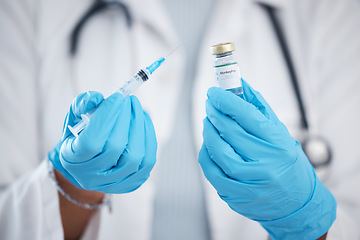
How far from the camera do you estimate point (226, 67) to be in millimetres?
484

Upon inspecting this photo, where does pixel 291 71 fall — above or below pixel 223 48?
below

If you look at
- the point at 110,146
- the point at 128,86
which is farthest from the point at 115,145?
the point at 128,86

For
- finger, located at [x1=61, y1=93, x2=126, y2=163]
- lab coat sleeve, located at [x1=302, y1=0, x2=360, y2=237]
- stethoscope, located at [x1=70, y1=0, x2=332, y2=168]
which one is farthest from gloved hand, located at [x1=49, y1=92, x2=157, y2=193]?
lab coat sleeve, located at [x1=302, y1=0, x2=360, y2=237]

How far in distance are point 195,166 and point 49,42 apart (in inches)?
22.3

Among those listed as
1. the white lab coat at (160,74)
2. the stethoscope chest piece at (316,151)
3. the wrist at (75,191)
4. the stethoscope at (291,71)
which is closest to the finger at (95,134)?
the wrist at (75,191)

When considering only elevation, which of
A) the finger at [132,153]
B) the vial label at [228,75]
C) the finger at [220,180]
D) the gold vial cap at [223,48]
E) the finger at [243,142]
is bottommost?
the finger at [220,180]

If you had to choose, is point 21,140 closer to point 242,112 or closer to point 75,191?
point 75,191

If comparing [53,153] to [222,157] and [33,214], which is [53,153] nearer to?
[33,214]

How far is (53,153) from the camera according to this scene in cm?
60

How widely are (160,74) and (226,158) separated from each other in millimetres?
421

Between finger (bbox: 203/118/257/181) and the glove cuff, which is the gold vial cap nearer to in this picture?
finger (bbox: 203/118/257/181)

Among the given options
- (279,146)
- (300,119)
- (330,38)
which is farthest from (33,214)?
(330,38)

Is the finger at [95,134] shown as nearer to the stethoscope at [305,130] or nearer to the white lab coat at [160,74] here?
the white lab coat at [160,74]

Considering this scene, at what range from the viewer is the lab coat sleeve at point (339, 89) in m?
0.79
